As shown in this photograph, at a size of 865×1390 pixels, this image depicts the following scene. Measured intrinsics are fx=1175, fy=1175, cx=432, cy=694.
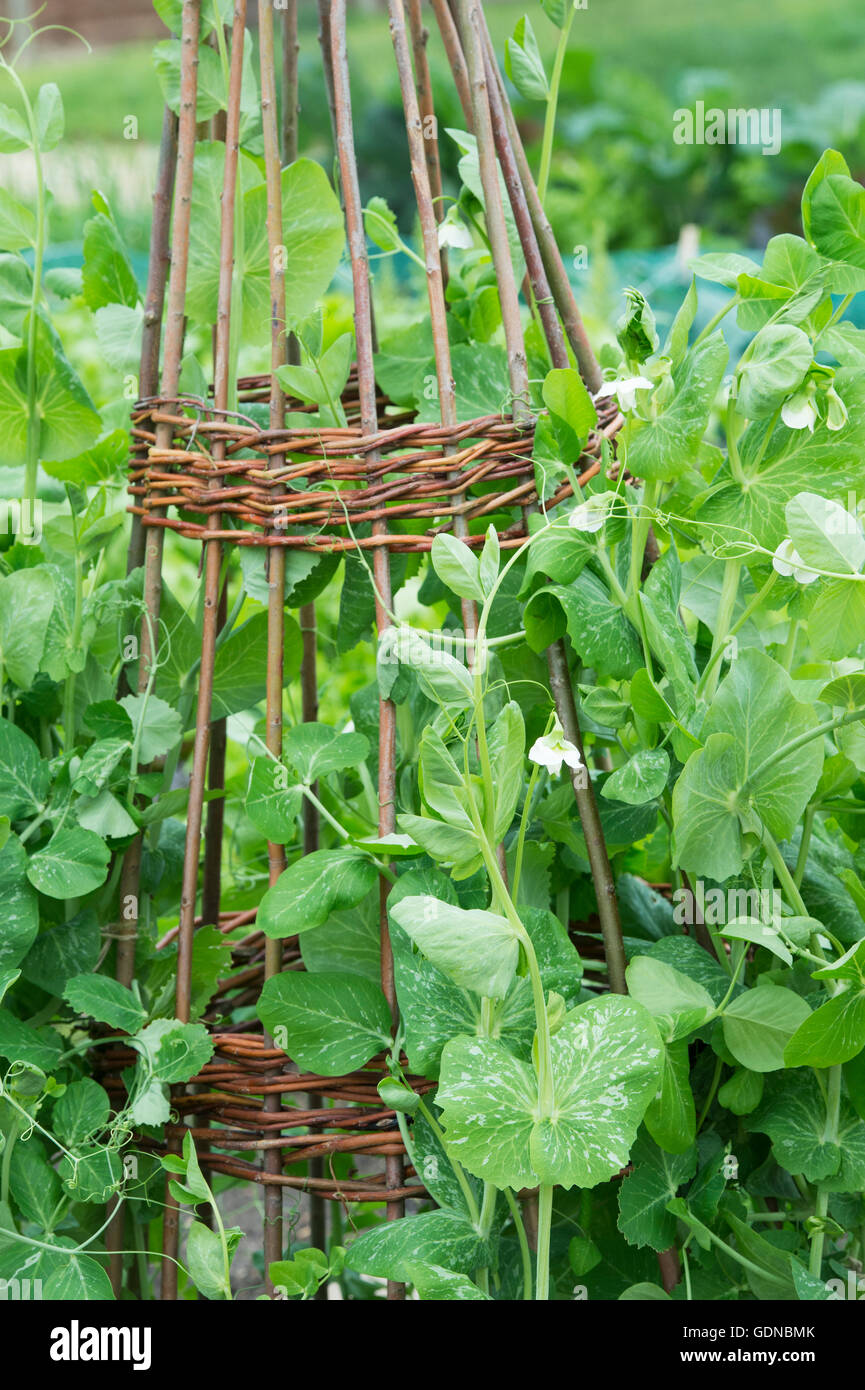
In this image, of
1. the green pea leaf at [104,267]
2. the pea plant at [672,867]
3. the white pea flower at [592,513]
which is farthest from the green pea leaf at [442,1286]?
the green pea leaf at [104,267]

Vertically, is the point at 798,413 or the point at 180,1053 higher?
the point at 798,413

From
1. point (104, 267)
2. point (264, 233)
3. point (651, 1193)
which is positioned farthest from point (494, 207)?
point (651, 1193)

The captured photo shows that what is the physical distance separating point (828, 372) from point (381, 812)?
0.28 m

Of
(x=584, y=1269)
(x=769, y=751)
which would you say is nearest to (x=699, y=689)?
(x=769, y=751)

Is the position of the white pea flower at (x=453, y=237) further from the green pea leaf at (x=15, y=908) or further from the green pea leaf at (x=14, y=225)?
the green pea leaf at (x=15, y=908)

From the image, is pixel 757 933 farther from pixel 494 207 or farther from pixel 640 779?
pixel 494 207

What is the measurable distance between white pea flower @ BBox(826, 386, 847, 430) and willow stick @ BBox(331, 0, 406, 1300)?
202 millimetres

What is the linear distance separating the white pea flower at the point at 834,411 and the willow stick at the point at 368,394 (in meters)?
0.20

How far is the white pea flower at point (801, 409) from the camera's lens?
50 cm

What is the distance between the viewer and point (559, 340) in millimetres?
596

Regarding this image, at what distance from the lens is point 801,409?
497 millimetres

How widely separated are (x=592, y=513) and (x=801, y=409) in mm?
97

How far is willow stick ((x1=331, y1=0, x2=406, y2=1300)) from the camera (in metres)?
0.55
